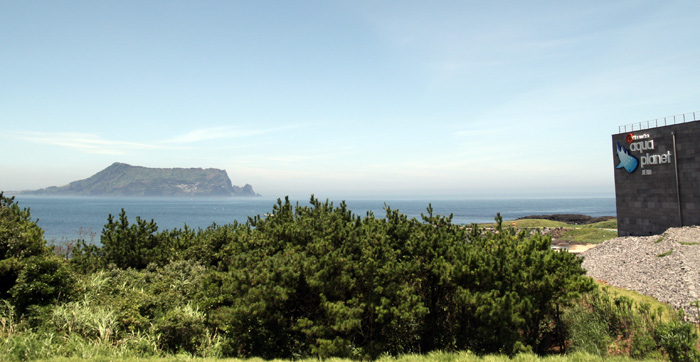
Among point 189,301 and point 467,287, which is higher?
point 467,287

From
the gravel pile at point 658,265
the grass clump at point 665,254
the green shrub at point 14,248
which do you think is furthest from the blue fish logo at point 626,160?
the green shrub at point 14,248

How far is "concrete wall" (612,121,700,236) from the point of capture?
2641 centimetres

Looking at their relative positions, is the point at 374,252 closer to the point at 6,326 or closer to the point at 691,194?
the point at 6,326

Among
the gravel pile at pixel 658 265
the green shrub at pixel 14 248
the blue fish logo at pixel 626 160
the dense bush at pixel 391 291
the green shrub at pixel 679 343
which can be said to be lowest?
the gravel pile at pixel 658 265

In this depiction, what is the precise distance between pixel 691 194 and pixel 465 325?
26.0 meters

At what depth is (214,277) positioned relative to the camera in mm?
13070

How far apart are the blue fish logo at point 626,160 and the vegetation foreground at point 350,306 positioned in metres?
21.5

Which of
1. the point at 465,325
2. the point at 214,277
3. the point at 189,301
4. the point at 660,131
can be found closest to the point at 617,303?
the point at 465,325

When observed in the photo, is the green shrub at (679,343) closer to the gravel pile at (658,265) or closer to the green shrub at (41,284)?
the gravel pile at (658,265)

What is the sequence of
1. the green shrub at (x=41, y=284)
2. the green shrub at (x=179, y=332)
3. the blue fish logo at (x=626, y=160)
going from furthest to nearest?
the blue fish logo at (x=626, y=160) → the green shrub at (x=41, y=284) → the green shrub at (x=179, y=332)

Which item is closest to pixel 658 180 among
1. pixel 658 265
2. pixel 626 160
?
pixel 626 160

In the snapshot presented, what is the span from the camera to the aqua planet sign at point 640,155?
2841cm

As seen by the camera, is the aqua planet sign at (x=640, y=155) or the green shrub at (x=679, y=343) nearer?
the green shrub at (x=679, y=343)

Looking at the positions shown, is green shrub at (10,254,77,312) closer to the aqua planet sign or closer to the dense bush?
the dense bush
